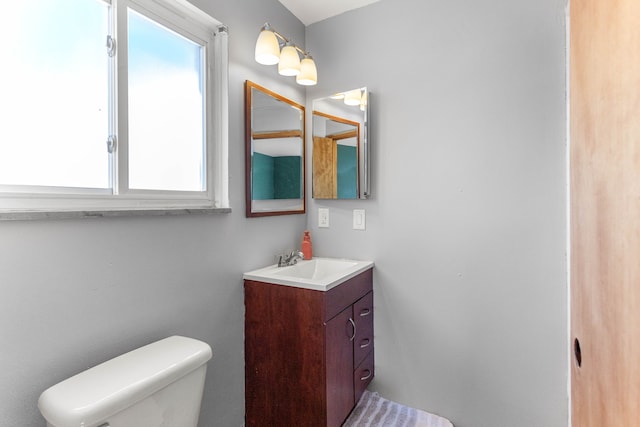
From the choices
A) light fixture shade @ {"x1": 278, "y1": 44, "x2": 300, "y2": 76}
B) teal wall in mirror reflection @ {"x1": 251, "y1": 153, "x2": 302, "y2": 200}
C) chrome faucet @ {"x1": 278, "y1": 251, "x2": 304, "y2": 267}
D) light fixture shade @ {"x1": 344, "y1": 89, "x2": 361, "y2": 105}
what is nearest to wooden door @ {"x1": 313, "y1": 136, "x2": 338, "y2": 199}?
teal wall in mirror reflection @ {"x1": 251, "y1": 153, "x2": 302, "y2": 200}

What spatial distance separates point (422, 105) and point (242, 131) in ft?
3.40

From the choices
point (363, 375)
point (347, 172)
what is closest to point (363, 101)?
point (347, 172)

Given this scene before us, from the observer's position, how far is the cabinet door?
144cm

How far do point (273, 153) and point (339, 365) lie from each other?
123 centimetres

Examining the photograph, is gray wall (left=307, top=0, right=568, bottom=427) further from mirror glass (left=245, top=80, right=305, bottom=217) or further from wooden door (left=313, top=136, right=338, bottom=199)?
mirror glass (left=245, top=80, right=305, bottom=217)

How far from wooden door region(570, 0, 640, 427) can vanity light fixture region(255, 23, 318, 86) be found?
1.19 m

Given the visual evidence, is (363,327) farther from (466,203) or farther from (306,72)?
(306,72)

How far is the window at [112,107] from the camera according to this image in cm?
95

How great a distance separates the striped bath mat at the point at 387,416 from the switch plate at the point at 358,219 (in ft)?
3.40

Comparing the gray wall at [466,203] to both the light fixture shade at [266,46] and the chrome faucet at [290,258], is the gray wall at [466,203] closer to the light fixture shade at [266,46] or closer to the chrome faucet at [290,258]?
the chrome faucet at [290,258]

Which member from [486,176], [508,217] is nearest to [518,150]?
[486,176]

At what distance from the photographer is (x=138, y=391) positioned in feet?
2.93

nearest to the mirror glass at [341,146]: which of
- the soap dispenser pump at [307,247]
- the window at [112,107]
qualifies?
the soap dispenser pump at [307,247]

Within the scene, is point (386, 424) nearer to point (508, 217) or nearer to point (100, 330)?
point (508, 217)
